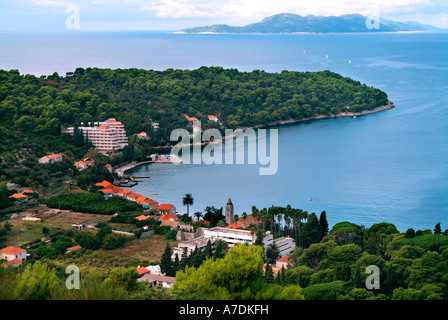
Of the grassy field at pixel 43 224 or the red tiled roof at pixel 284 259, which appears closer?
the red tiled roof at pixel 284 259

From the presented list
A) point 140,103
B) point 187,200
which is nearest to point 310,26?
point 140,103

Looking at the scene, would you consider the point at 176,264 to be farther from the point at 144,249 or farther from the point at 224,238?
the point at 224,238

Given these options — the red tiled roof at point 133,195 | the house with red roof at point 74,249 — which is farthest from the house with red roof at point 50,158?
the house with red roof at point 74,249

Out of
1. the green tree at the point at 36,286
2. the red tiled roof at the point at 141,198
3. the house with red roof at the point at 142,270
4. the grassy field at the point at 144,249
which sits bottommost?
the grassy field at the point at 144,249

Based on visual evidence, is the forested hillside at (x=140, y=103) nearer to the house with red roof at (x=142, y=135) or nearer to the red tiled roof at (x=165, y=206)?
the house with red roof at (x=142, y=135)

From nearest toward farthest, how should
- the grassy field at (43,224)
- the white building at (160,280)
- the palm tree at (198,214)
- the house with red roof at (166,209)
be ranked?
1. the white building at (160,280)
2. the grassy field at (43,224)
3. the palm tree at (198,214)
4. the house with red roof at (166,209)
